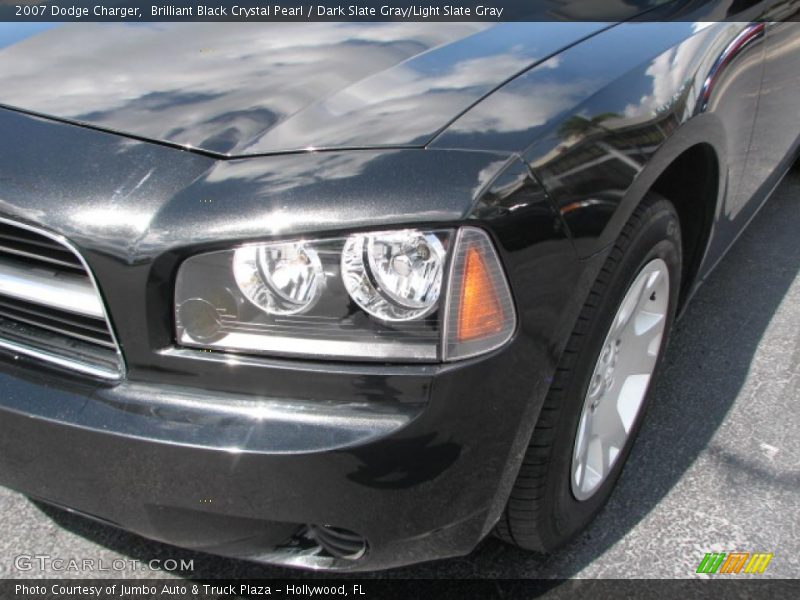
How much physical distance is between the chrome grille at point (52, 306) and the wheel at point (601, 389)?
866 millimetres

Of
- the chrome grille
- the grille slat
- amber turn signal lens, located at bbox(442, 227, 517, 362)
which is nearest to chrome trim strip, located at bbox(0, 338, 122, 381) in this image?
the chrome grille

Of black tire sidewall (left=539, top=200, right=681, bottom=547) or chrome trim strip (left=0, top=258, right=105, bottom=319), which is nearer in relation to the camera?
chrome trim strip (left=0, top=258, right=105, bottom=319)

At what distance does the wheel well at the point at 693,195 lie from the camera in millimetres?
2088

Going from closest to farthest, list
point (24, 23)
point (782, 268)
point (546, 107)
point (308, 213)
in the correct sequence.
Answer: point (308, 213), point (546, 107), point (24, 23), point (782, 268)

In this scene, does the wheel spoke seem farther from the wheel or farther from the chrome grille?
the chrome grille

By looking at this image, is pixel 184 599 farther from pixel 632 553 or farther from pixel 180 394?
pixel 632 553

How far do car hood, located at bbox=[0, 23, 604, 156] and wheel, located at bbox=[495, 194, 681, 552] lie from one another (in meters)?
0.48

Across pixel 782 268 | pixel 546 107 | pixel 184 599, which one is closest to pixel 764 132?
pixel 782 268

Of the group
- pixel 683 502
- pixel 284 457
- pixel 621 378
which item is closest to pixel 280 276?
pixel 284 457

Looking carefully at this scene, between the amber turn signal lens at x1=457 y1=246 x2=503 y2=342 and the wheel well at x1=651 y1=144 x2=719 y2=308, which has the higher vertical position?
the amber turn signal lens at x1=457 y1=246 x2=503 y2=342

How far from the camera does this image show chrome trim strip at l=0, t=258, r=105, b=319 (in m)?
1.47

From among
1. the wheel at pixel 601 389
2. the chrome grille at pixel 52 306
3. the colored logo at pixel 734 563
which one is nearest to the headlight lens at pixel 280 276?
the chrome grille at pixel 52 306

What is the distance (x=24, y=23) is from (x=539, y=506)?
1885mm

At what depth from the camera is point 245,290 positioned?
1.39 metres
